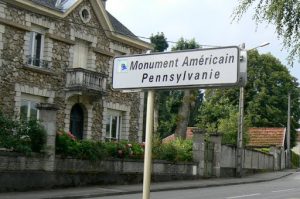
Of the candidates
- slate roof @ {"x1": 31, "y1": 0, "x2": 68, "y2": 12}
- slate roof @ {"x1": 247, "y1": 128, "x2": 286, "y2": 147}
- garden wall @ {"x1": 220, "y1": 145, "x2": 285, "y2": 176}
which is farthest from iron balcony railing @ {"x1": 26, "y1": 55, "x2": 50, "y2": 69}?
slate roof @ {"x1": 247, "y1": 128, "x2": 286, "y2": 147}

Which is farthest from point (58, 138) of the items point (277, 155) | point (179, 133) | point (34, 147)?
point (277, 155)

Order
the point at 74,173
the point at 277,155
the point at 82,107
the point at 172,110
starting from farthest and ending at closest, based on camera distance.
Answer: the point at 172,110, the point at 277,155, the point at 82,107, the point at 74,173

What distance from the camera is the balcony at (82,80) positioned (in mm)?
27750

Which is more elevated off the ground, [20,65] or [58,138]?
[20,65]

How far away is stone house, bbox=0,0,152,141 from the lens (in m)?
25.2

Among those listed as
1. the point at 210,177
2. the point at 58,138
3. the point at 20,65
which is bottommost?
the point at 210,177

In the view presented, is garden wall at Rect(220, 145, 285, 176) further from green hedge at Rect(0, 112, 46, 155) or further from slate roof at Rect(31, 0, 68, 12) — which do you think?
green hedge at Rect(0, 112, 46, 155)

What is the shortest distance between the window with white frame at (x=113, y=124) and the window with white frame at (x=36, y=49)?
20.8 ft

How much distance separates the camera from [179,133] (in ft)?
123

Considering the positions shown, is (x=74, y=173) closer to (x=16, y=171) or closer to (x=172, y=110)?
(x=16, y=171)

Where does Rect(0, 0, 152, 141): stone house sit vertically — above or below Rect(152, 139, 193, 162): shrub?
above

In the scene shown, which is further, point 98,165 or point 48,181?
point 98,165

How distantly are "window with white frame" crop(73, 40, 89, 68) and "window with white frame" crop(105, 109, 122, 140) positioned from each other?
12.2ft

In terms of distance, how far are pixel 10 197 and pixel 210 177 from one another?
53.0 feet
